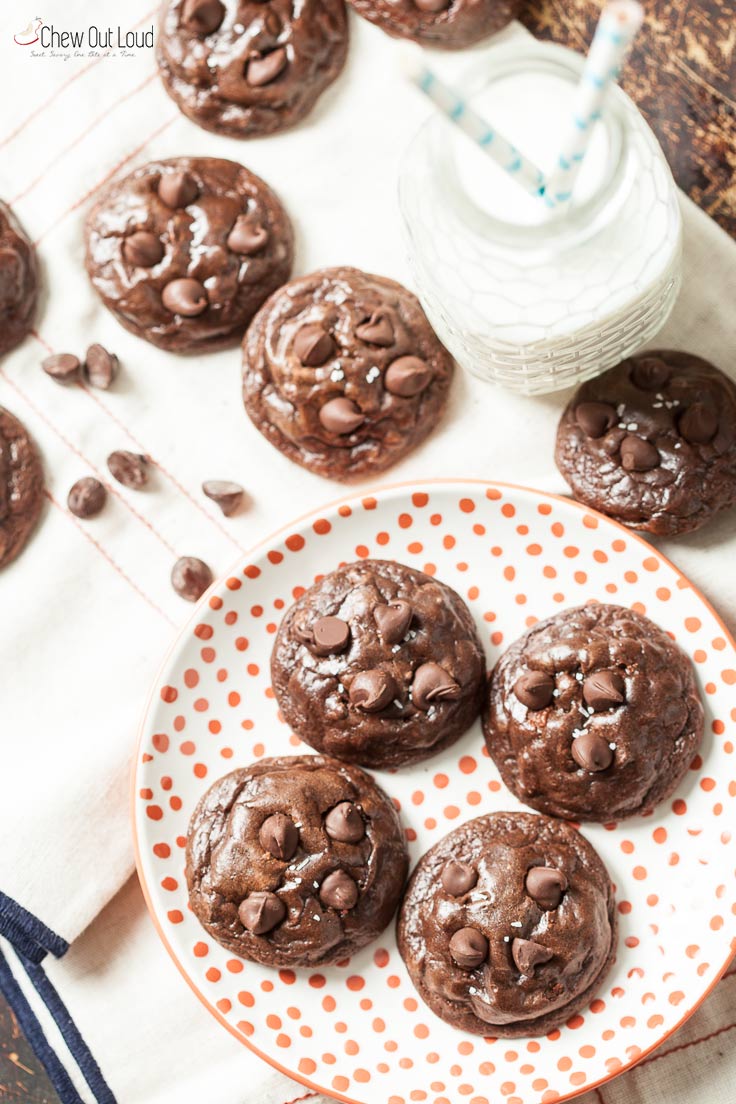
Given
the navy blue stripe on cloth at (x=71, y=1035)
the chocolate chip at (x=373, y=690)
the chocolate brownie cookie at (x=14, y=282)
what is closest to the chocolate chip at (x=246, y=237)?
the chocolate brownie cookie at (x=14, y=282)

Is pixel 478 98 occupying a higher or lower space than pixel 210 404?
higher

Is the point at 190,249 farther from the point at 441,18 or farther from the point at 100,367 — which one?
the point at 441,18

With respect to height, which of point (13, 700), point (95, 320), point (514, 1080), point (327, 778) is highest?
point (95, 320)

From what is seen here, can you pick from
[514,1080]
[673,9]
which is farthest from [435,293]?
[514,1080]

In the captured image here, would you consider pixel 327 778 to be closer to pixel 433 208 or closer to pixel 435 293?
pixel 435 293

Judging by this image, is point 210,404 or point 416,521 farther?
point 210,404

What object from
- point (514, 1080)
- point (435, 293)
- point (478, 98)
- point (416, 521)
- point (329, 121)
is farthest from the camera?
point (329, 121)

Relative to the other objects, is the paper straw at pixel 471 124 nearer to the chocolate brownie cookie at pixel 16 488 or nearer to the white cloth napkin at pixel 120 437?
the white cloth napkin at pixel 120 437
